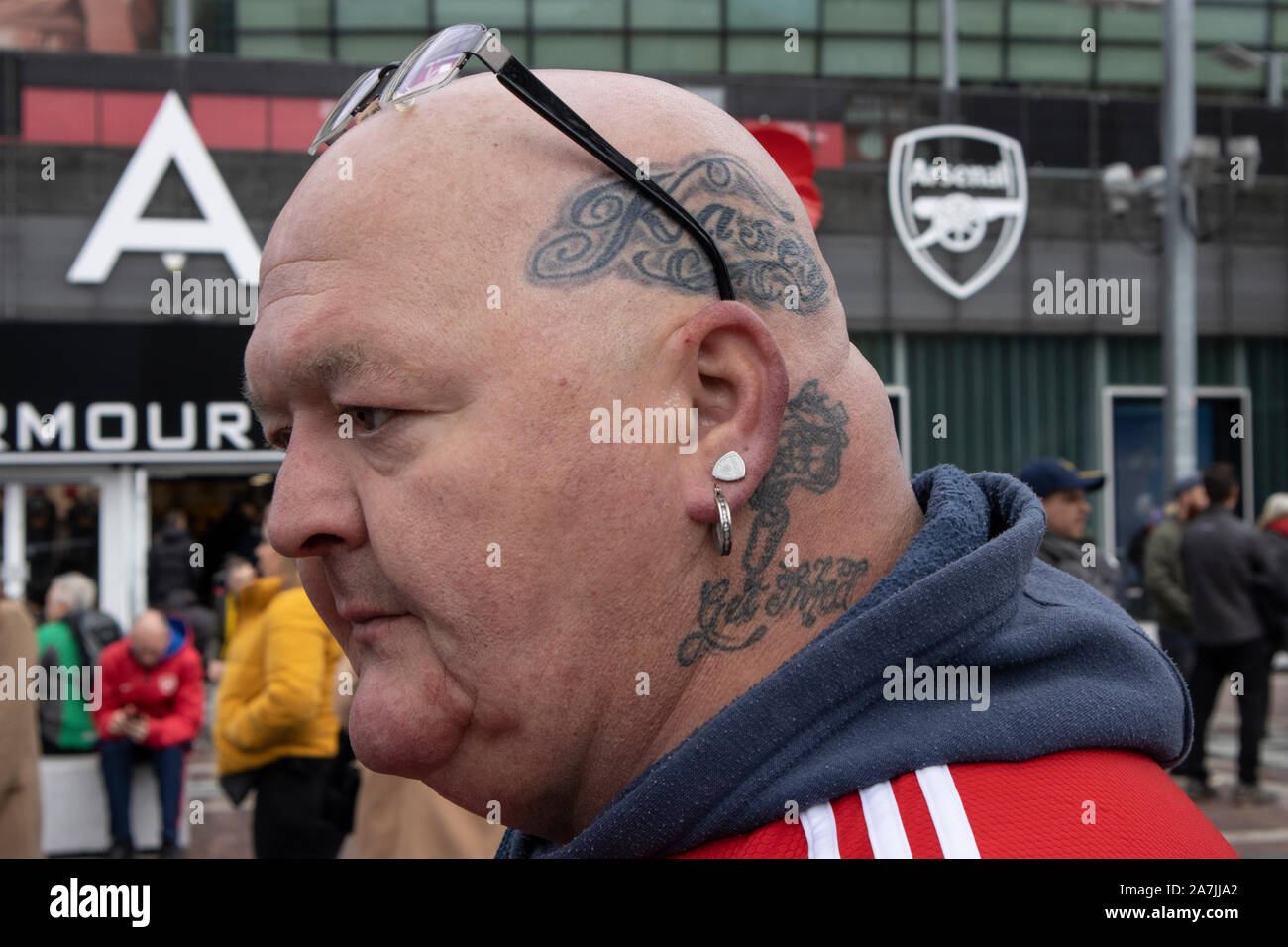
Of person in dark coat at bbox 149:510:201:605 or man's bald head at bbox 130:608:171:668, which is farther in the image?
person in dark coat at bbox 149:510:201:605

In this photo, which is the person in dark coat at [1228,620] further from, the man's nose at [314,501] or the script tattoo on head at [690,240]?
the man's nose at [314,501]

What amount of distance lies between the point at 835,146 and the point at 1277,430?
751 cm

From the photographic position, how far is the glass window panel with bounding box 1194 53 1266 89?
56.4 ft

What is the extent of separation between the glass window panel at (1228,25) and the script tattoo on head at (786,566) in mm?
18290

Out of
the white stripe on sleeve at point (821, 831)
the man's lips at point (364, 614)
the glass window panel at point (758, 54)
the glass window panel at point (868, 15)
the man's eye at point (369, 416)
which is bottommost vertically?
the white stripe on sleeve at point (821, 831)

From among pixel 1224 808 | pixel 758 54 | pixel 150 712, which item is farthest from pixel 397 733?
pixel 758 54

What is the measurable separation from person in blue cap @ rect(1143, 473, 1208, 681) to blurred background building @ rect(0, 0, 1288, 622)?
3.23 meters

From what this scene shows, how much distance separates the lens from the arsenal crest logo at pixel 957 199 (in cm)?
1454

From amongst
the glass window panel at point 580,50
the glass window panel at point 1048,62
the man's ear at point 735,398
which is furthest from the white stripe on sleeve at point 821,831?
the glass window panel at point 1048,62

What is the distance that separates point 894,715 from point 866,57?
637 inches

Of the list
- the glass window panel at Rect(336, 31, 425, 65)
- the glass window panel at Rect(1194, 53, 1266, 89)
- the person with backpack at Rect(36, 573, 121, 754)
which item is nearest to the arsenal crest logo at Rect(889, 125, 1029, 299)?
the glass window panel at Rect(1194, 53, 1266, 89)

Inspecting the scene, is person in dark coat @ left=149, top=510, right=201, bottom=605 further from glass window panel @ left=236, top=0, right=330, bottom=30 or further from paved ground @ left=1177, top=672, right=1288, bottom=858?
paved ground @ left=1177, top=672, right=1288, bottom=858

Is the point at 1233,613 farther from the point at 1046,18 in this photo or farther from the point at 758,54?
the point at 1046,18
